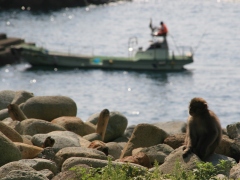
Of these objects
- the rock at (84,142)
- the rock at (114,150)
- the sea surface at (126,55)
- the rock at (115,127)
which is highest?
the rock at (84,142)

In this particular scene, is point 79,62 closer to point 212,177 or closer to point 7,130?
point 7,130

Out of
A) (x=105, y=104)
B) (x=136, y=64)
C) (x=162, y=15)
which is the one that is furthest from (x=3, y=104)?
(x=162, y=15)

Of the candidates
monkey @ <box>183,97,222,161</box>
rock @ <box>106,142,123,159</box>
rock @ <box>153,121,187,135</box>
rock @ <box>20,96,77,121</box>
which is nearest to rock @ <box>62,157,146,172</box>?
monkey @ <box>183,97,222,161</box>

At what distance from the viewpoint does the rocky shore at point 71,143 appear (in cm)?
953

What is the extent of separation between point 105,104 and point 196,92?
20.2 ft

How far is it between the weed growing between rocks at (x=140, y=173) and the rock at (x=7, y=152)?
1715 mm

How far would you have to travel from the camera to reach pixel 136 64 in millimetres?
47656

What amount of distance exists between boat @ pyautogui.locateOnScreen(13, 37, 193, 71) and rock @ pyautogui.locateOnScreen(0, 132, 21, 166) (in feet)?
113

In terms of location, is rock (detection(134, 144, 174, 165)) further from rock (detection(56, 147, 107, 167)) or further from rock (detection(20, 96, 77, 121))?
rock (detection(20, 96, 77, 121))

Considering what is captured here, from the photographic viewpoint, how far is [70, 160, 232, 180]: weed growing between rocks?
7.60 meters

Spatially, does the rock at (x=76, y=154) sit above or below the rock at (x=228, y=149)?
above

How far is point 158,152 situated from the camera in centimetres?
1141

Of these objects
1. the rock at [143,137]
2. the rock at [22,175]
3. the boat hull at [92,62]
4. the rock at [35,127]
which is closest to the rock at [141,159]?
the rock at [143,137]

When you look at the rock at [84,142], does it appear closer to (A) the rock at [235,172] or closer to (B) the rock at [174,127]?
(B) the rock at [174,127]
